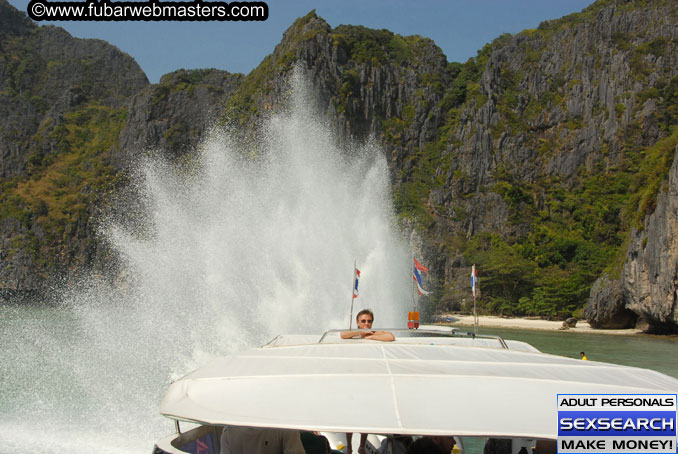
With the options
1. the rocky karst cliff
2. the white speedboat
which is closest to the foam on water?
the white speedboat

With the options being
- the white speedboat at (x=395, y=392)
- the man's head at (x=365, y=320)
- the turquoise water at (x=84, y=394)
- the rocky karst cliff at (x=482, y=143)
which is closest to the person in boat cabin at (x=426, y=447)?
the white speedboat at (x=395, y=392)

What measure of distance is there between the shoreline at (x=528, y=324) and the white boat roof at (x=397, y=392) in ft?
178

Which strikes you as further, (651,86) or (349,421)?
(651,86)

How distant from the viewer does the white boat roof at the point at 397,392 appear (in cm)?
336

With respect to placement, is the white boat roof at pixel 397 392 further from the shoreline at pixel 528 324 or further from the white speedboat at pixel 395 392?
the shoreline at pixel 528 324

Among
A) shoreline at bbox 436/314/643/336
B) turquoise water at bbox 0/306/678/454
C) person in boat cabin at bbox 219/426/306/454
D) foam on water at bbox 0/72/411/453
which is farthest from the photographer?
shoreline at bbox 436/314/643/336

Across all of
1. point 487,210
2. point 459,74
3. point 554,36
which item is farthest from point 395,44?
point 487,210

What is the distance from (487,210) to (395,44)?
64.2 metres

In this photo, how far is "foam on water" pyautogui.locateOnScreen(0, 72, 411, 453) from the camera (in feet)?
41.5

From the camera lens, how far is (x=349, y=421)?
11.1ft

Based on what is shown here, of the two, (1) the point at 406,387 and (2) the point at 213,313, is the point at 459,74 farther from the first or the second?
(1) the point at 406,387

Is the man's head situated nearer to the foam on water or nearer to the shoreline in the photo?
the foam on water

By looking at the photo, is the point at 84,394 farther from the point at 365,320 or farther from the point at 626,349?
the point at 626,349

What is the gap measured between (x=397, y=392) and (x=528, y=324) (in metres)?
68.6
